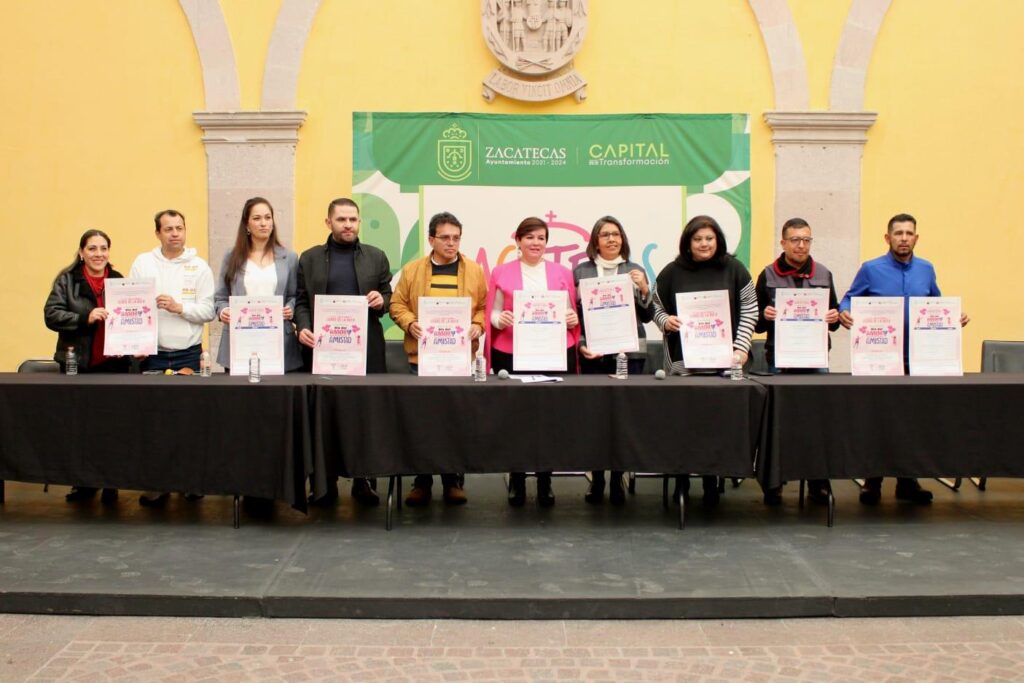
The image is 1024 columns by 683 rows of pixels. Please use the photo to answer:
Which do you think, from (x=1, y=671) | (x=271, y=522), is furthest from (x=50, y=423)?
(x=1, y=671)

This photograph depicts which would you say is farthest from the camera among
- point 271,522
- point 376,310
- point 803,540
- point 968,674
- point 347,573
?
point 376,310

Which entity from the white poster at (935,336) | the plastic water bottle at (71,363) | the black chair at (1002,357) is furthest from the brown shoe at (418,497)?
the black chair at (1002,357)

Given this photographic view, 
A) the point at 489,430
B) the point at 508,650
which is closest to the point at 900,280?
the point at 489,430

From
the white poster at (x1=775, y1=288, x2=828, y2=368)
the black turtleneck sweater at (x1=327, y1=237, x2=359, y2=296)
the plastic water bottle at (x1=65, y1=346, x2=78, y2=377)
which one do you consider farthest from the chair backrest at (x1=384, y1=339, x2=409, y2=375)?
the white poster at (x1=775, y1=288, x2=828, y2=368)

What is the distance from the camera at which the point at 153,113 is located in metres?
7.84

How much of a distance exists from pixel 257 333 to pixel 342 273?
653 millimetres

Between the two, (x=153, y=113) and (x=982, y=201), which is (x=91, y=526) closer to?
(x=153, y=113)

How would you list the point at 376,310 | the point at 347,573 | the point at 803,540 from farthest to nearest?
1. the point at 376,310
2. the point at 803,540
3. the point at 347,573

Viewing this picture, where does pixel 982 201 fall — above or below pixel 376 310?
above

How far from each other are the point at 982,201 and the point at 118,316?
6.86 metres

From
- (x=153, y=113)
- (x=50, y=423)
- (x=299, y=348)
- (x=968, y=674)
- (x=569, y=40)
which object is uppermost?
(x=569, y=40)

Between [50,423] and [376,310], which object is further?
[376,310]

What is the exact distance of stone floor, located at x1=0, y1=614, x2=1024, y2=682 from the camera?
3.48 meters

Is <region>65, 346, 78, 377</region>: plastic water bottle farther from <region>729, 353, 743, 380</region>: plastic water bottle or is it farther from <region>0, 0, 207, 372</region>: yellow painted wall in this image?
<region>729, 353, 743, 380</region>: plastic water bottle
